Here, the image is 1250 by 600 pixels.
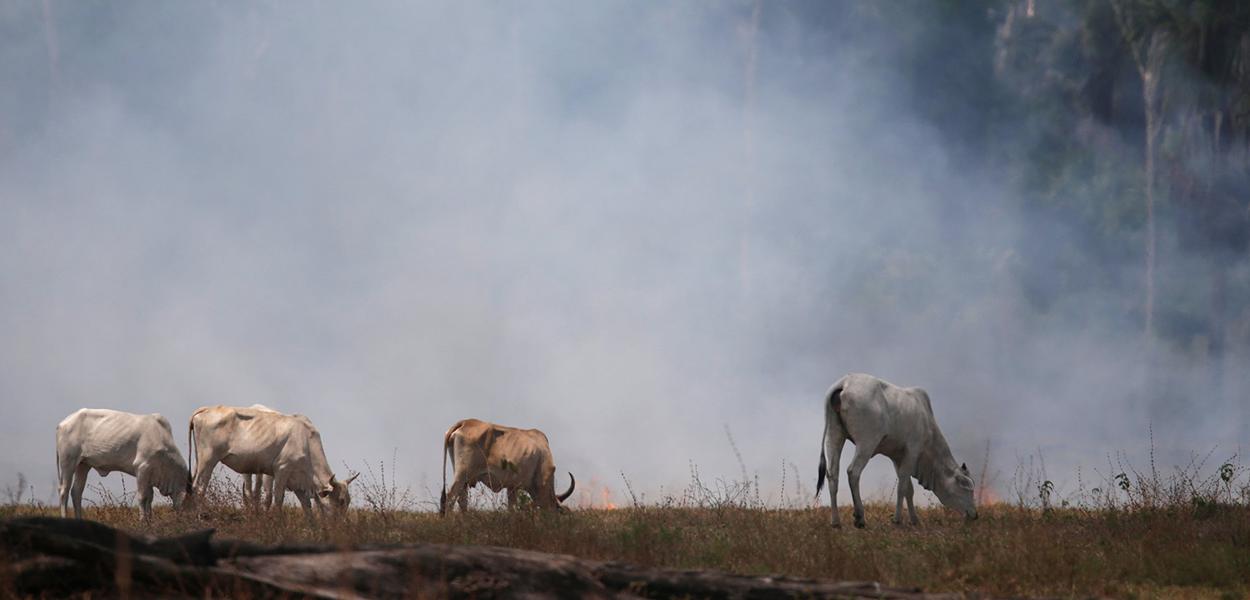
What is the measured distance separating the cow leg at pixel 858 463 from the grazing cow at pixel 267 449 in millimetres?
8199

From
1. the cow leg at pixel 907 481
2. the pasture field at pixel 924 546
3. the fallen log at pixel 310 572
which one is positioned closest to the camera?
the fallen log at pixel 310 572

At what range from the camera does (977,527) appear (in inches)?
574

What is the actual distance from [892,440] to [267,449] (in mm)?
10370

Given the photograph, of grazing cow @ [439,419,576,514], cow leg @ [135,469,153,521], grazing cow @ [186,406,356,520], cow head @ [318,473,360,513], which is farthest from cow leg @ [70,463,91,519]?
grazing cow @ [439,419,576,514]

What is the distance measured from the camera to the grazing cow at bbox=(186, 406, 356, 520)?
1784 centimetres

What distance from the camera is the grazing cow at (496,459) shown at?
18.5m

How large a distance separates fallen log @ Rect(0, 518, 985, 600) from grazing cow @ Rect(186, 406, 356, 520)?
12695 millimetres

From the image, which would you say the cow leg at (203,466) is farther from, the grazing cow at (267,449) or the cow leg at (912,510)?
the cow leg at (912,510)

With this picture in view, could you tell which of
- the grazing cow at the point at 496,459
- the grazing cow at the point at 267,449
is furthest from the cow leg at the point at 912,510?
the grazing cow at the point at 267,449

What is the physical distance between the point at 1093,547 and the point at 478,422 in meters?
10.5

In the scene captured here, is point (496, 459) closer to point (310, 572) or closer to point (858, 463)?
point (858, 463)

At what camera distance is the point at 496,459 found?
61.2 feet

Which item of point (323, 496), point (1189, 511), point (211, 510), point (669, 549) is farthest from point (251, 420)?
point (1189, 511)

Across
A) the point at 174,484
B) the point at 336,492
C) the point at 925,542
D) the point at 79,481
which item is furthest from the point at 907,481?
the point at 79,481
